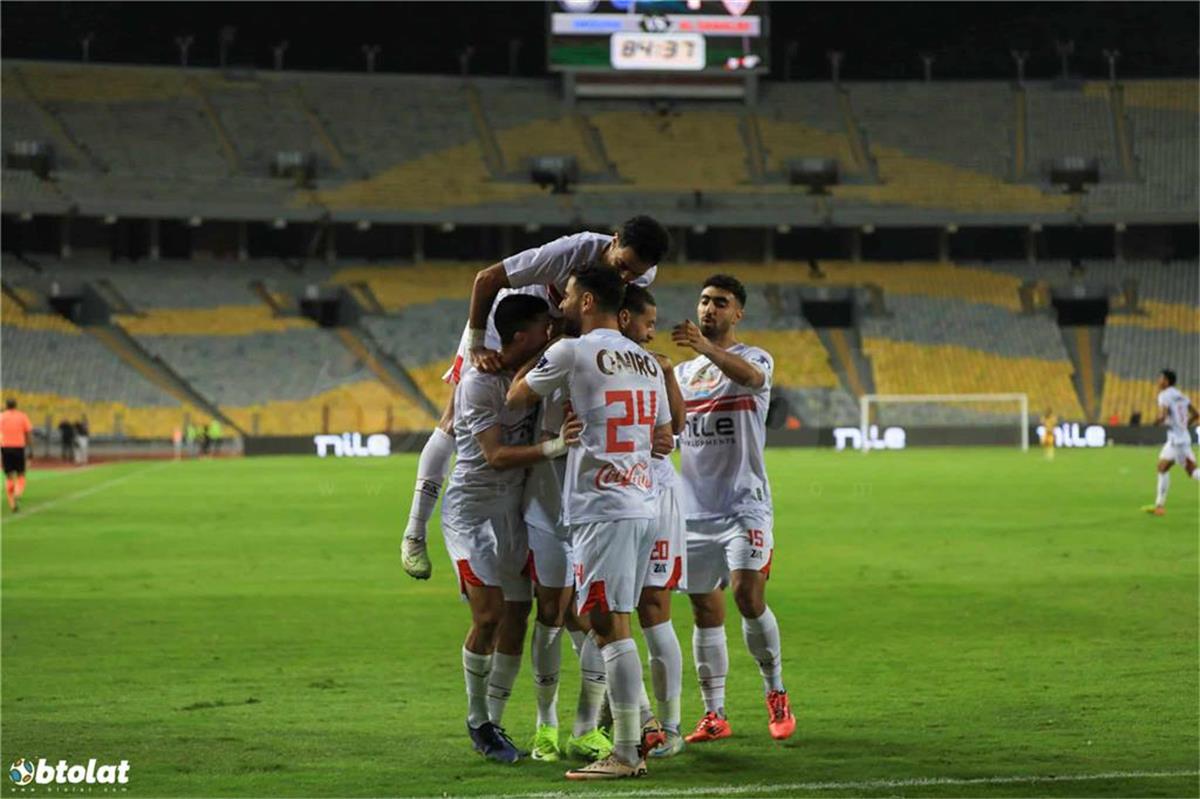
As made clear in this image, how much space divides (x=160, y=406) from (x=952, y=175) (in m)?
35.2

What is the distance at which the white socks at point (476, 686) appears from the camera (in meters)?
9.07

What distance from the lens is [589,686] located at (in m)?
9.05

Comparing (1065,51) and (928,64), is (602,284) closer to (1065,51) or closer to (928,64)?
(928,64)

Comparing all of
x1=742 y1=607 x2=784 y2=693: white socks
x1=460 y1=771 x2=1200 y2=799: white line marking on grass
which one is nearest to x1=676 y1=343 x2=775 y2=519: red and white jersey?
x1=742 y1=607 x2=784 y2=693: white socks

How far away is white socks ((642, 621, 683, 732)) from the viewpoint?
9062 millimetres

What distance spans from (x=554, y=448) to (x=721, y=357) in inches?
54.5

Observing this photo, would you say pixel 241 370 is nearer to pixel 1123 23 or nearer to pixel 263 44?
pixel 263 44

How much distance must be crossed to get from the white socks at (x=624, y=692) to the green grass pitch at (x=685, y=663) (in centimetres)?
29

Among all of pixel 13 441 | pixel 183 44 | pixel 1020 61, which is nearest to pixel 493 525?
pixel 13 441

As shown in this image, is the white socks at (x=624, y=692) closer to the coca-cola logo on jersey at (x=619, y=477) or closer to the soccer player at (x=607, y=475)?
the soccer player at (x=607, y=475)

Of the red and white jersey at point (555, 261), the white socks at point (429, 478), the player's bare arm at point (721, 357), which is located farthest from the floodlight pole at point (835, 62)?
the red and white jersey at point (555, 261)

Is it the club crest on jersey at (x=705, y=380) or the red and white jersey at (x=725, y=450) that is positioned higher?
the club crest on jersey at (x=705, y=380)

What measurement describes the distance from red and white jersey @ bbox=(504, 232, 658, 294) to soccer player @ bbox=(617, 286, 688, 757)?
0.27 m

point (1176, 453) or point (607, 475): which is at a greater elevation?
point (607, 475)
